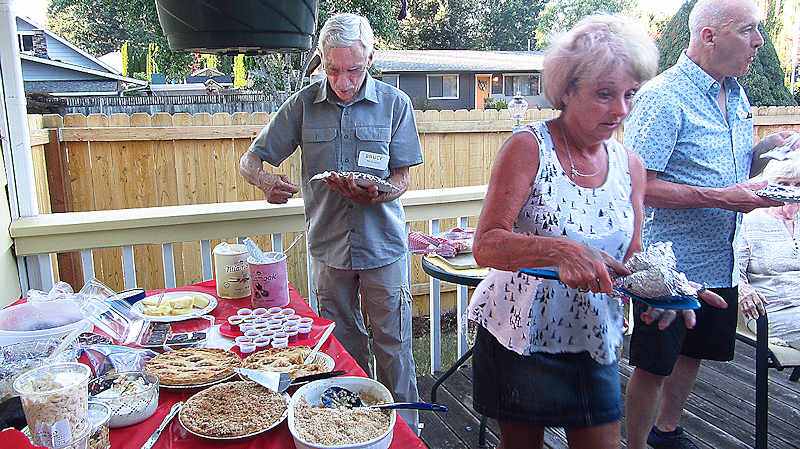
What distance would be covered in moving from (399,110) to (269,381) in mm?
1274

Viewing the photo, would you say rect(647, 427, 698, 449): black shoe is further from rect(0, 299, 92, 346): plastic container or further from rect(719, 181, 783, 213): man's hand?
rect(0, 299, 92, 346): plastic container

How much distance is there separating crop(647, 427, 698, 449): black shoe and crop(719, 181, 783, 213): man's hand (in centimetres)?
94

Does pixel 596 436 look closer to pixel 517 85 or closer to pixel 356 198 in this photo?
pixel 356 198

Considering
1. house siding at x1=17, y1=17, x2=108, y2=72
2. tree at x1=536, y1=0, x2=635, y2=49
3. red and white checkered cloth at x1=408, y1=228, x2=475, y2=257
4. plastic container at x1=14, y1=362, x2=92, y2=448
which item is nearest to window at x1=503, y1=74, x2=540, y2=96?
tree at x1=536, y1=0, x2=635, y2=49

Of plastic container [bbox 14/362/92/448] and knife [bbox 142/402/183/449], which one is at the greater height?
plastic container [bbox 14/362/92/448]

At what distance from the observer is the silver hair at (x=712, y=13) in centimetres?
175

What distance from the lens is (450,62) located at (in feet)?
51.8

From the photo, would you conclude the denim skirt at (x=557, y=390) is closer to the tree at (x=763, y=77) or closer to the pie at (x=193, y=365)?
the pie at (x=193, y=365)

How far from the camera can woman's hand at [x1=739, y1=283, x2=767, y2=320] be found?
2080mm

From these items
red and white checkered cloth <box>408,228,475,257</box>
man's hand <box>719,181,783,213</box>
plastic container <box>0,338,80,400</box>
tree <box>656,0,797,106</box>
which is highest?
tree <box>656,0,797,106</box>

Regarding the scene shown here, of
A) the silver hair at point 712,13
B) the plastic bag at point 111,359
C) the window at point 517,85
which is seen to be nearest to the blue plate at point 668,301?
the plastic bag at point 111,359

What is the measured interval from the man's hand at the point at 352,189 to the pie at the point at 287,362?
658 mm

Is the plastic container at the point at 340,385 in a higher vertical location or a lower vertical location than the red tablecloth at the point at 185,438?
higher

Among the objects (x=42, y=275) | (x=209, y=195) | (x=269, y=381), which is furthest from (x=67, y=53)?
(x=269, y=381)
